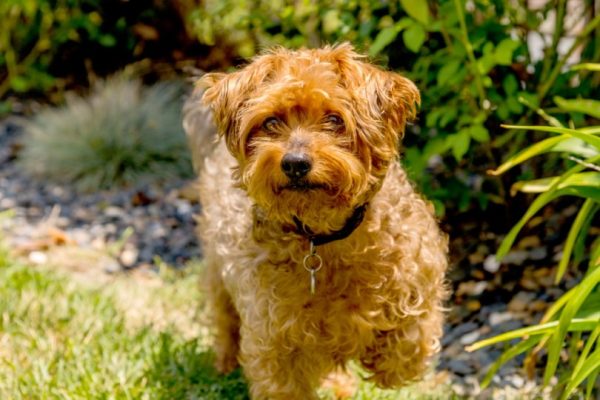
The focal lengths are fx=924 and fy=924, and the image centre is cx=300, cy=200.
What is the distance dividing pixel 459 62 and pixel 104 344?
215 centimetres

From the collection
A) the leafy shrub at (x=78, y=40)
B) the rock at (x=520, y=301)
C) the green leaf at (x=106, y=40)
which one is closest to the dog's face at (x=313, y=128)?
the rock at (x=520, y=301)

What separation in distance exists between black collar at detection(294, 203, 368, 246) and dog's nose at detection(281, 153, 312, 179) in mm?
337

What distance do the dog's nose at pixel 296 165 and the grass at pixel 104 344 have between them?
144cm

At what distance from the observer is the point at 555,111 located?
176 inches

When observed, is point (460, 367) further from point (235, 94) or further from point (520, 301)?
point (235, 94)

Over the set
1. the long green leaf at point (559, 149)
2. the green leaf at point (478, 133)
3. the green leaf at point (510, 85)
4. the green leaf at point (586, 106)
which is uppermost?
the green leaf at point (586, 106)

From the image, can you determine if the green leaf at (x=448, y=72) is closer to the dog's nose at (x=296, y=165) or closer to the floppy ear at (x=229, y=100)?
the floppy ear at (x=229, y=100)

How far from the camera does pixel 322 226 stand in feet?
10.5

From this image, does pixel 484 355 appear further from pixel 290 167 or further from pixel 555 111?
pixel 290 167

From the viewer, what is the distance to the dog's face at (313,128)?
2.94 meters

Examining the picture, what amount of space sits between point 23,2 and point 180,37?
1737 mm

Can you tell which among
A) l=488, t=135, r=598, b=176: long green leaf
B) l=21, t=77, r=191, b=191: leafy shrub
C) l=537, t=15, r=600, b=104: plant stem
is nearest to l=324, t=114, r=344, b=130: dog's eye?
l=488, t=135, r=598, b=176: long green leaf

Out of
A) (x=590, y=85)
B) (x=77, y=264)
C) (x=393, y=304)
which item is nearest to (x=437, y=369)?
(x=393, y=304)

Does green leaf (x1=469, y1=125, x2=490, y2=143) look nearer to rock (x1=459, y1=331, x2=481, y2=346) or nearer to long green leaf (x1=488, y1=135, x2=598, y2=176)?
long green leaf (x1=488, y1=135, x2=598, y2=176)
